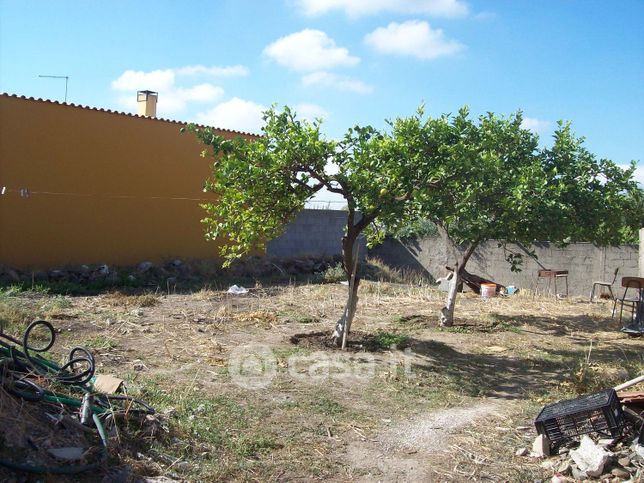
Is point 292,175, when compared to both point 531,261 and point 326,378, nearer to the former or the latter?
point 326,378

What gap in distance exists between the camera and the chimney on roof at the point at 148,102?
18.0 meters

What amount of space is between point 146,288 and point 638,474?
11.0 meters

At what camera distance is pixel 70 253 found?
49.5 feet

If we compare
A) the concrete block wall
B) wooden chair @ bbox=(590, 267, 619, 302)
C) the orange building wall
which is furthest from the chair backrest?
the orange building wall

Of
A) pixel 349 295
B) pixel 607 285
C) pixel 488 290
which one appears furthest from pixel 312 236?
pixel 349 295

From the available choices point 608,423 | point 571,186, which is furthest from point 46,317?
point 571,186

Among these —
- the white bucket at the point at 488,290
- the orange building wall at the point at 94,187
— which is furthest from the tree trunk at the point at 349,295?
the orange building wall at the point at 94,187

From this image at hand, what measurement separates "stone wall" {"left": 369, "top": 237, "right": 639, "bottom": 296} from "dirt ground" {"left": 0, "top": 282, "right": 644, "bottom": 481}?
3.79 meters

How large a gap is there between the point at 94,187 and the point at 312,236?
682 centimetres

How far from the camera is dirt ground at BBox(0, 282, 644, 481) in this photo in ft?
16.7

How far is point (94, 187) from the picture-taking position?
1544 cm

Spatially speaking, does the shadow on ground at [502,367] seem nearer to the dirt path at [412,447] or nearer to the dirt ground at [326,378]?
the dirt ground at [326,378]

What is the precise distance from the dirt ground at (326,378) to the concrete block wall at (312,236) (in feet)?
18.7

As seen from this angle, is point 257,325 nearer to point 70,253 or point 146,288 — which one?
point 146,288
